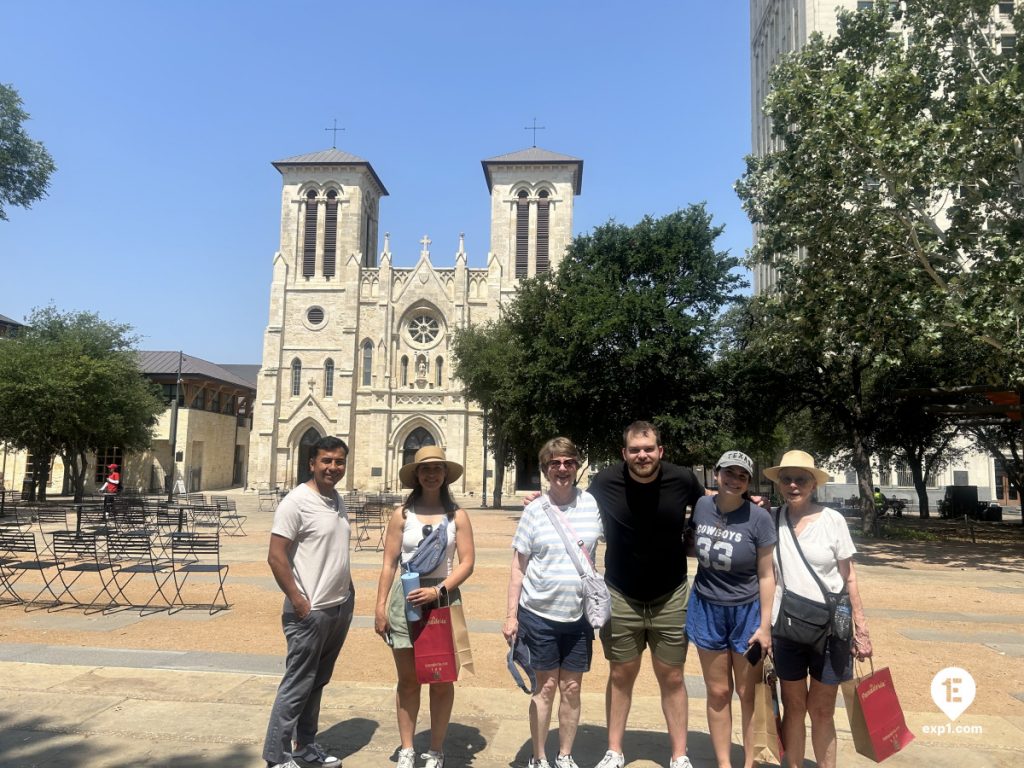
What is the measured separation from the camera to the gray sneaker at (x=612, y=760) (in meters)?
3.98

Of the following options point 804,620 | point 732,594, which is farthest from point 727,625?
point 804,620

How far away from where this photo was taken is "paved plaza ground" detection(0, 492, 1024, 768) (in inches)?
169

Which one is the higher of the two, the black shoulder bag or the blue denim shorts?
the black shoulder bag

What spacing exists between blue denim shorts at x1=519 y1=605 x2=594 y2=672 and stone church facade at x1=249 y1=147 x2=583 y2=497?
146 feet

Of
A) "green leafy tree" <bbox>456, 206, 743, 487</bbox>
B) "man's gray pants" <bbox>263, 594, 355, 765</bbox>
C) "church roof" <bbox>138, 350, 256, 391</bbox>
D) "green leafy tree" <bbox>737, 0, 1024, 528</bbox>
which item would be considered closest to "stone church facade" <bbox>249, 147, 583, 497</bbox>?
"church roof" <bbox>138, 350, 256, 391</bbox>

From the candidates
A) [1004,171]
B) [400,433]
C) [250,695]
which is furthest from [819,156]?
[400,433]

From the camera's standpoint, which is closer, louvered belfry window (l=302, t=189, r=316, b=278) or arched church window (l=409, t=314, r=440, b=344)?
arched church window (l=409, t=314, r=440, b=344)

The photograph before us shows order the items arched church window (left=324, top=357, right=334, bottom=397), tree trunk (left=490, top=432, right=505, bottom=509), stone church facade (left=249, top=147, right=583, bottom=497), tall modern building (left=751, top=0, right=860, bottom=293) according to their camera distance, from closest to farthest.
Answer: tree trunk (left=490, top=432, right=505, bottom=509)
stone church facade (left=249, top=147, right=583, bottom=497)
arched church window (left=324, top=357, right=334, bottom=397)
tall modern building (left=751, top=0, right=860, bottom=293)

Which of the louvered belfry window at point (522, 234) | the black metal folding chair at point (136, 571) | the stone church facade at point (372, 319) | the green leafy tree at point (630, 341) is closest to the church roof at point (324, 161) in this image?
the stone church facade at point (372, 319)

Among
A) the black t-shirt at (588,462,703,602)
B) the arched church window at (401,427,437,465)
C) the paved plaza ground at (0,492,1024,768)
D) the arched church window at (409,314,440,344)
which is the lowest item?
the paved plaza ground at (0,492,1024,768)

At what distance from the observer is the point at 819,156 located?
1578cm

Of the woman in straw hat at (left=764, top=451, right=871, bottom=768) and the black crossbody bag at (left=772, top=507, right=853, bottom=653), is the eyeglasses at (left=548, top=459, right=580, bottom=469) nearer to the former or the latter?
the woman in straw hat at (left=764, top=451, right=871, bottom=768)

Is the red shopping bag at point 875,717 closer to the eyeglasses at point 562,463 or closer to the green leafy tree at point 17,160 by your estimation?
the eyeglasses at point 562,463

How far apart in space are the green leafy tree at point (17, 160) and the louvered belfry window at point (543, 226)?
34755mm
